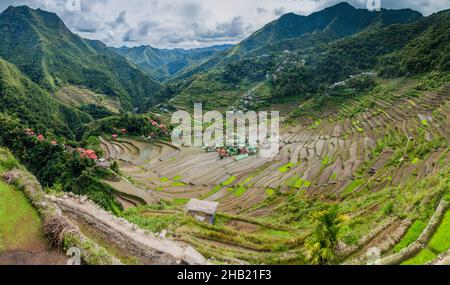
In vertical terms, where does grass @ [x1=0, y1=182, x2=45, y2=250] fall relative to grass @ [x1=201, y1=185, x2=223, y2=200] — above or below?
above

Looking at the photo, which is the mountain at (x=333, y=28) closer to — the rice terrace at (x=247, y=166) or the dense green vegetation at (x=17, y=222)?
the rice terrace at (x=247, y=166)

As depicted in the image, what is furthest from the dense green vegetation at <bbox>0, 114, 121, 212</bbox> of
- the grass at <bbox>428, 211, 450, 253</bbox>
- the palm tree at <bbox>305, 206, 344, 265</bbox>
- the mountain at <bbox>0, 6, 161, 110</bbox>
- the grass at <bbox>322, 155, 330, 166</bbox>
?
the mountain at <bbox>0, 6, 161, 110</bbox>

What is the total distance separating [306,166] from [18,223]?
28.6 m

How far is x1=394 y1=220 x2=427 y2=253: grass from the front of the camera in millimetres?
10242

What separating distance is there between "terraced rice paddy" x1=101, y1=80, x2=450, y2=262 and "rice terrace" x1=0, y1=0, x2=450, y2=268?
0.20 metres

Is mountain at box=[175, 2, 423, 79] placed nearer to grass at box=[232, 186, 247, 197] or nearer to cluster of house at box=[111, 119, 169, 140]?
cluster of house at box=[111, 119, 169, 140]

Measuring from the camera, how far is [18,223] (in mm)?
10391

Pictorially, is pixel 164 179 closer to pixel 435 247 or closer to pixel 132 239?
pixel 132 239

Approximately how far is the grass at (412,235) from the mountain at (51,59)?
9679cm

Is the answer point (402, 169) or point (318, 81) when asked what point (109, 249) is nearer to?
point (402, 169)

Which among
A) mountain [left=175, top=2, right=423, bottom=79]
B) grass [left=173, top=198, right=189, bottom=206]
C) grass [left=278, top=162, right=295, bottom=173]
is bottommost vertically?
grass [left=173, top=198, right=189, bottom=206]

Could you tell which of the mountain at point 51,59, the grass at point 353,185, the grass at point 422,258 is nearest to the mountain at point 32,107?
the mountain at point 51,59

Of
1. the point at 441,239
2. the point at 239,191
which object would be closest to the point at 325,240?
the point at 441,239
